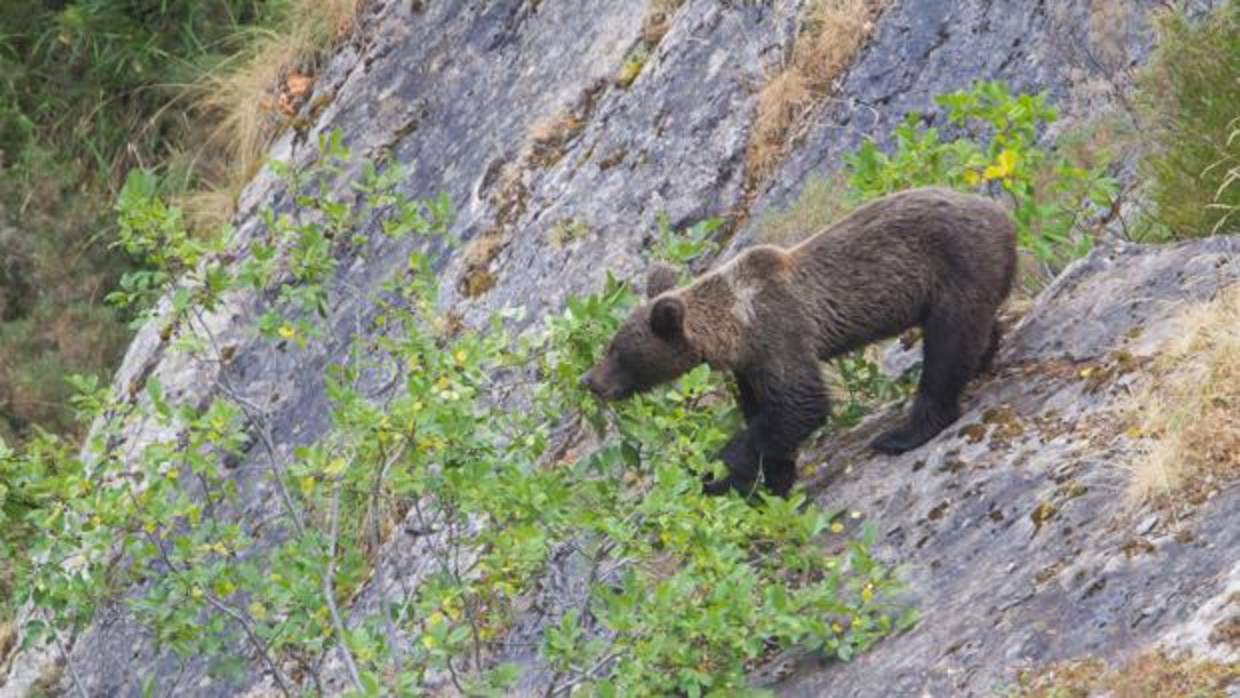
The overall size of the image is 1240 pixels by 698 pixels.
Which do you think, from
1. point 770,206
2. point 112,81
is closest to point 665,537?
point 770,206

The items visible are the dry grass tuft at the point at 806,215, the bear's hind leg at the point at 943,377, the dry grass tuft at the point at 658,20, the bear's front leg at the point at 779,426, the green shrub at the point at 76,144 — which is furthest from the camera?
the green shrub at the point at 76,144

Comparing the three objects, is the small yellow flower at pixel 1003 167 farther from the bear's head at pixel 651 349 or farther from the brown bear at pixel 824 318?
the bear's head at pixel 651 349

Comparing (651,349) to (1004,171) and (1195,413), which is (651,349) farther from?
(1195,413)

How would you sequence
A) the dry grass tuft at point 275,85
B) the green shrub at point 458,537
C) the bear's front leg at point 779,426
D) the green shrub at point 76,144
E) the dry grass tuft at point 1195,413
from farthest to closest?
the green shrub at point 76,144 < the dry grass tuft at point 275,85 < the bear's front leg at point 779,426 < the green shrub at point 458,537 < the dry grass tuft at point 1195,413

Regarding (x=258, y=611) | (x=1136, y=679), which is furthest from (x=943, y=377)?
(x=258, y=611)

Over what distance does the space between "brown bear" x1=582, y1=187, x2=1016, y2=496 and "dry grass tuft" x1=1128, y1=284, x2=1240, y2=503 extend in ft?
3.79

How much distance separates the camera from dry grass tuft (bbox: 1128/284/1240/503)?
20.5ft

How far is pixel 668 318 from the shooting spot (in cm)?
851

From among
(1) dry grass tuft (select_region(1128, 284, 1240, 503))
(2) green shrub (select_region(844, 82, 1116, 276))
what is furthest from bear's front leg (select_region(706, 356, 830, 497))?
(1) dry grass tuft (select_region(1128, 284, 1240, 503))

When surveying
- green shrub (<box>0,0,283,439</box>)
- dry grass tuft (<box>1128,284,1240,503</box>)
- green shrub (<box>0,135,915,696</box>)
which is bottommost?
green shrub (<box>0,0,283,439</box>)

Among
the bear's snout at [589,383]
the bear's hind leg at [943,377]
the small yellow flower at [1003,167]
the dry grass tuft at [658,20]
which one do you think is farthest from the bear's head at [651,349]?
the dry grass tuft at [658,20]

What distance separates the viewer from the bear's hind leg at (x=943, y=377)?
7.87 meters

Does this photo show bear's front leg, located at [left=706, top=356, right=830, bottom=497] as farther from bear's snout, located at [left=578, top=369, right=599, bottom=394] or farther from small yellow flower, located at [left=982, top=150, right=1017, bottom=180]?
small yellow flower, located at [left=982, top=150, right=1017, bottom=180]

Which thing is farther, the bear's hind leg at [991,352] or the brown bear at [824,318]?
the bear's hind leg at [991,352]
